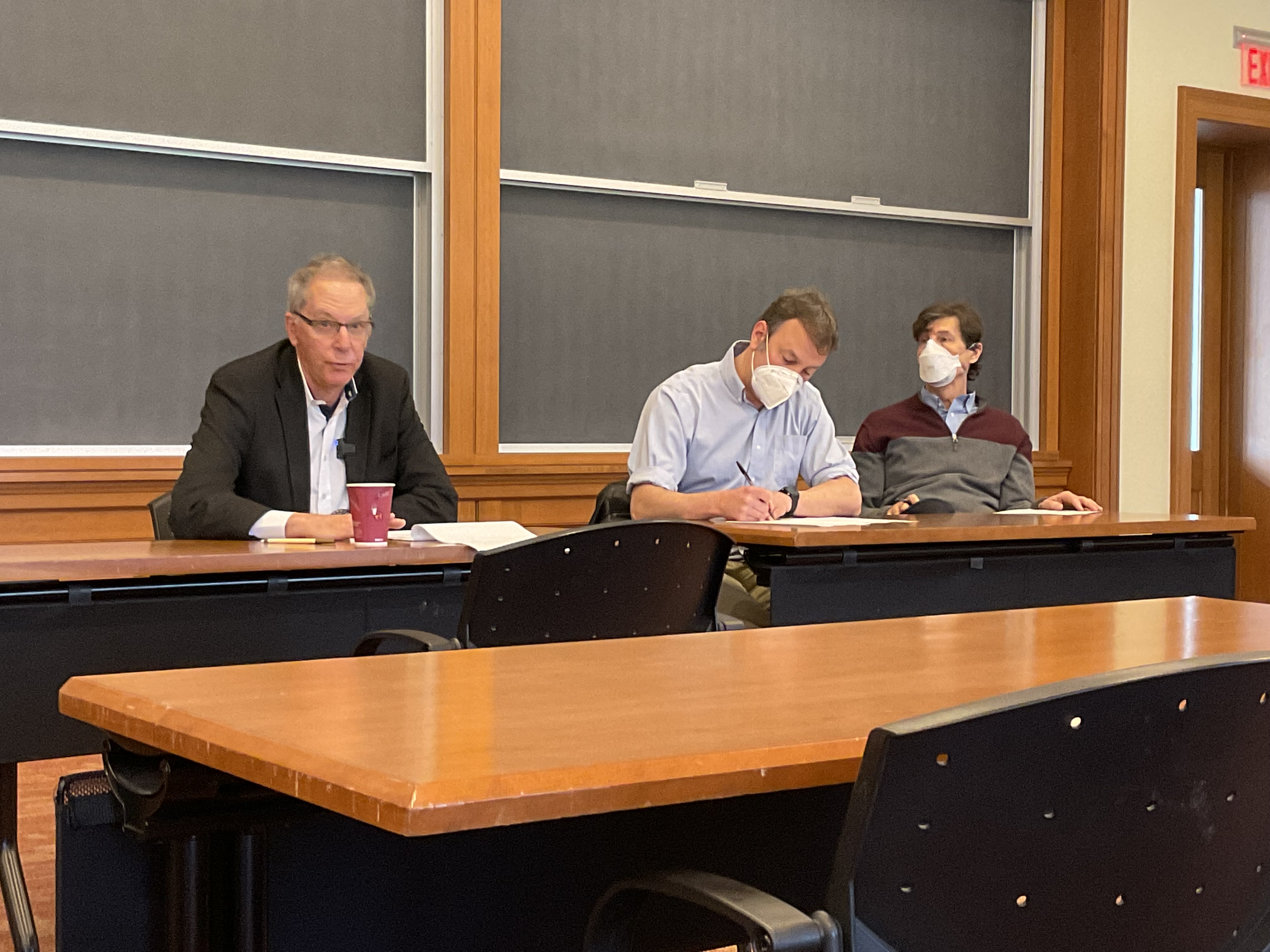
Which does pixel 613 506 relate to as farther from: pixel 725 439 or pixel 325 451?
pixel 325 451

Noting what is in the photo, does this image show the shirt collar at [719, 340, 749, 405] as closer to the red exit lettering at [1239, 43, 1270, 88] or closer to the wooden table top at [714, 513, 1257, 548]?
the wooden table top at [714, 513, 1257, 548]

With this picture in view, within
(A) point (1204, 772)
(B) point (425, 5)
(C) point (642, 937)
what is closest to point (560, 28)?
(B) point (425, 5)

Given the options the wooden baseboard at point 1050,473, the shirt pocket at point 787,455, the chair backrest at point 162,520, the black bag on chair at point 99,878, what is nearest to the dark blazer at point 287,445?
the chair backrest at point 162,520

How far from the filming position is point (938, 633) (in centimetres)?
177

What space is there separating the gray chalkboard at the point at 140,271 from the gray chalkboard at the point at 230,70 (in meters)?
0.12

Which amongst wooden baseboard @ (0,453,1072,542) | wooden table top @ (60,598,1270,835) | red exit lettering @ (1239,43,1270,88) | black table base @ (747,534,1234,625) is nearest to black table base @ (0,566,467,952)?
black table base @ (747,534,1234,625)

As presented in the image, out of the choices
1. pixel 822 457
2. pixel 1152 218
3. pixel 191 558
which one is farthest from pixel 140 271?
Answer: pixel 1152 218

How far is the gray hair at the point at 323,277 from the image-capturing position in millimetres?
3121

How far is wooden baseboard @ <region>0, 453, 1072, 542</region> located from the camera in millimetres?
4203

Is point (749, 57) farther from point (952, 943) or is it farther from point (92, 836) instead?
point (952, 943)

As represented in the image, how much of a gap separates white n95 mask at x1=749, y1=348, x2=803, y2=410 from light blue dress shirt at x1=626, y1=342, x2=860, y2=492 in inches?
2.7

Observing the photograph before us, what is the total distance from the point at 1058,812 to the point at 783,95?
16.1 ft

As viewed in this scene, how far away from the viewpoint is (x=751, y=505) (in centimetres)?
324

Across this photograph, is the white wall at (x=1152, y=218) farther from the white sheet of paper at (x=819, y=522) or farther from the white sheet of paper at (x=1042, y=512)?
the white sheet of paper at (x=819, y=522)
